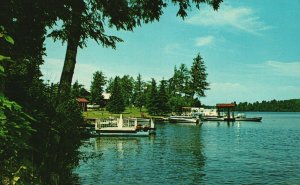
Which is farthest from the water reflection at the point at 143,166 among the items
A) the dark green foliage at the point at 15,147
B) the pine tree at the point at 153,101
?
the pine tree at the point at 153,101

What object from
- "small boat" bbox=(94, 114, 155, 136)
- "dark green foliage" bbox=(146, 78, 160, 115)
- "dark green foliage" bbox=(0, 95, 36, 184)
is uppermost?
"dark green foliage" bbox=(146, 78, 160, 115)

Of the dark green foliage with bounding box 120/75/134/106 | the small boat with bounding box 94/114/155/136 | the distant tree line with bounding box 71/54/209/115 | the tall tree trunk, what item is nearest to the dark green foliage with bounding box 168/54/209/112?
the distant tree line with bounding box 71/54/209/115

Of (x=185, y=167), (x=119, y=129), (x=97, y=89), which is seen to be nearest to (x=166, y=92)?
(x=97, y=89)

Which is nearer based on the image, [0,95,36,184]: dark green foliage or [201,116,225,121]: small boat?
[0,95,36,184]: dark green foliage

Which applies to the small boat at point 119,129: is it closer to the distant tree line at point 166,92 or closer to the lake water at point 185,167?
the lake water at point 185,167

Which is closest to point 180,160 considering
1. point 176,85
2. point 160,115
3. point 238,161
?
point 238,161

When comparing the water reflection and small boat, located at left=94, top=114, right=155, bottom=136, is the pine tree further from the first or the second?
the water reflection

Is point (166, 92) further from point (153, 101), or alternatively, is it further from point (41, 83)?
point (41, 83)

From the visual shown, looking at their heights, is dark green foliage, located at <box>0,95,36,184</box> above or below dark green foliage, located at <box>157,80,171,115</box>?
below

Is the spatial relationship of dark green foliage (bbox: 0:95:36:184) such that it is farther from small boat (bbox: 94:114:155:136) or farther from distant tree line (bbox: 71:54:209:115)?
distant tree line (bbox: 71:54:209:115)

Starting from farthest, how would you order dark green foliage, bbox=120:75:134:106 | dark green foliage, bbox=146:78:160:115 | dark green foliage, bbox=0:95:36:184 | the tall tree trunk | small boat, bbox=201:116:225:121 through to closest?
dark green foliage, bbox=120:75:134:106 → small boat, bbox=201:116:225:121 → dark green foliage, bbox=146:78:160:115 → the tall tree trunk → dark green foliage, bbox=0:95:36:184

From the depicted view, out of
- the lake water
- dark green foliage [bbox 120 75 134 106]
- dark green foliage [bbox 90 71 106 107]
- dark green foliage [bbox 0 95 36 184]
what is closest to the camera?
dark green foliage [bbox 0 95 36 184]

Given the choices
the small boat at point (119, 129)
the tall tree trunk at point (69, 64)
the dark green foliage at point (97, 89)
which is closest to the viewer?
the tall tree trunk at point (69, 64)

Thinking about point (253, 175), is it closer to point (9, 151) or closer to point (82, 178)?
point (82, 178)
